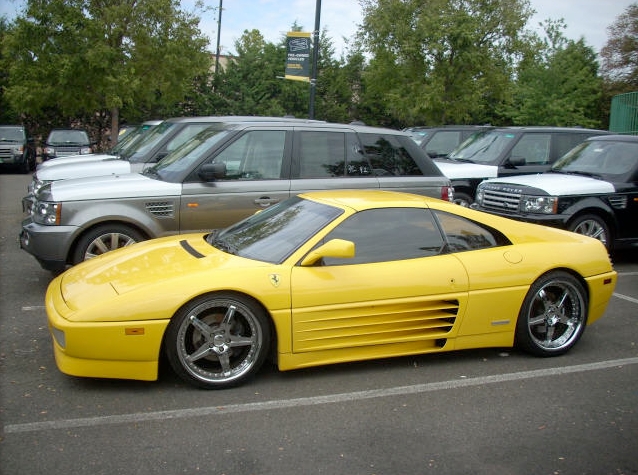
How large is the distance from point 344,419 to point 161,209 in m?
3.75

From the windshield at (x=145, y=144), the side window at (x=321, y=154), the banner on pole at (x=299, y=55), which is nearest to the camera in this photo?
the side window at (x=321, y=154)

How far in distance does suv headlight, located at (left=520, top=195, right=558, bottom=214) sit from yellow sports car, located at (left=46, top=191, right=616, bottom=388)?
3189mm

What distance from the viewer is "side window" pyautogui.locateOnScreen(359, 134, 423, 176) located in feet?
25.9

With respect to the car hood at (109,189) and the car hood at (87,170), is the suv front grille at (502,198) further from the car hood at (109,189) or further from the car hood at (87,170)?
the car hood at (87,170)

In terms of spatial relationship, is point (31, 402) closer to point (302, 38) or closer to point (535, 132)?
point (535, 132)

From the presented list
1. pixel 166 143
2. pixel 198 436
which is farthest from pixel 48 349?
pixel 166 143

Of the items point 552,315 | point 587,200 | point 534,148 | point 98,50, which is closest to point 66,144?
point 98,50

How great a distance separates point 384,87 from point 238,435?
2343 centimetres

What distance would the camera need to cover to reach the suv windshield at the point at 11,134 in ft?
80.4

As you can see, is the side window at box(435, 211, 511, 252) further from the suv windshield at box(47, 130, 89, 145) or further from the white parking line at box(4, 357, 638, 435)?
the suv windshield at box(47, 130, 89, 145)

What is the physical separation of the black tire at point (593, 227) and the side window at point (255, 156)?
413 centimetres

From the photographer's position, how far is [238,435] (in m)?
3.86

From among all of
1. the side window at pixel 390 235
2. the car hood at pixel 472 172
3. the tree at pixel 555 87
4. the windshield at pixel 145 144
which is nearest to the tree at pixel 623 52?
the tree at pixel 555 87

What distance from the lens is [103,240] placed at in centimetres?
693
